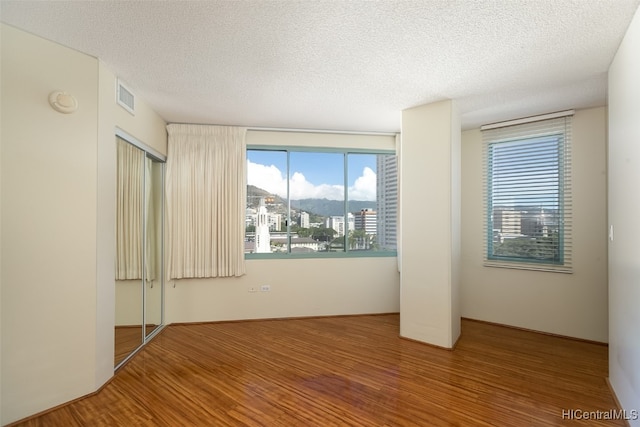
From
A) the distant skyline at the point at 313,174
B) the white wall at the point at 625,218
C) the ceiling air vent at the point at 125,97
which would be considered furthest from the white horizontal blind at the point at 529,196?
the ceiling air vent at the point at 125,97

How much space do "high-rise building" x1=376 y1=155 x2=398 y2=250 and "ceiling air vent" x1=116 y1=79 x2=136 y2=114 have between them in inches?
128

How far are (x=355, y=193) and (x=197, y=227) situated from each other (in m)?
2.33

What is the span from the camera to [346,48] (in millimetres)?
2188

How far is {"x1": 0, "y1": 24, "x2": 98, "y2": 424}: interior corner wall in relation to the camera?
6.52 feet

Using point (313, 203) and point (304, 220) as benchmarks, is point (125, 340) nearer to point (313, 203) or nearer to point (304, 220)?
point (304, 220)

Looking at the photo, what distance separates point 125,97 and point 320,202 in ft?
8.71

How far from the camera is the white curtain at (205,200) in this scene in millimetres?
3826

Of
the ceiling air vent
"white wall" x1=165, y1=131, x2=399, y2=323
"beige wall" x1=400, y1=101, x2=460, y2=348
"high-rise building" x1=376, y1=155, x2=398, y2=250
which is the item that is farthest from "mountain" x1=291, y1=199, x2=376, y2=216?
the ceiling air vent

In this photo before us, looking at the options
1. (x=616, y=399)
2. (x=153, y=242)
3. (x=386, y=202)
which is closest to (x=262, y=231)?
(x=153, y=242)

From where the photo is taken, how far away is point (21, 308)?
6.65 feet

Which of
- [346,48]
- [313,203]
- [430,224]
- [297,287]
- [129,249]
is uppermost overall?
[346,48]

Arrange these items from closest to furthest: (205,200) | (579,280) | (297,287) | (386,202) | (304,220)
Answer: (579,280) → (205,200) → (297,287) → (304,220) → (386,202)

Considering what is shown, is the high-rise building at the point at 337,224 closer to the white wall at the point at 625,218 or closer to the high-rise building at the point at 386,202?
the high-rise building at the point at 386,202

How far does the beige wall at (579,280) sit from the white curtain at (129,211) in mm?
4466
